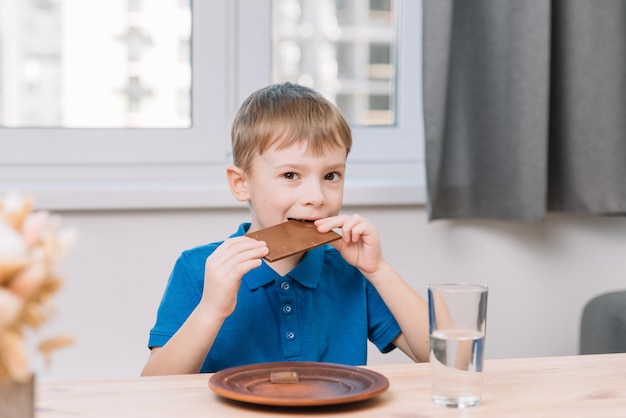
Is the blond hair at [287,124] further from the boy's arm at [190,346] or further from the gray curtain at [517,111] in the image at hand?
the gray curtain at [517,111]

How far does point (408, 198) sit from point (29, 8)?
42.8 inches

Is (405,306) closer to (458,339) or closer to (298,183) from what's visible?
(298,183)

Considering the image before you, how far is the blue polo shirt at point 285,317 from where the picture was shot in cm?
147

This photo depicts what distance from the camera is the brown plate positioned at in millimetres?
970

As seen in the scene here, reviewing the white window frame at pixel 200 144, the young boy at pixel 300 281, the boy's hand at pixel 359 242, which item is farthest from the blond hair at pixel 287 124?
the white window frame at pixel 200 144

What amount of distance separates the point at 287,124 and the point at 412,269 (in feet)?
3.14

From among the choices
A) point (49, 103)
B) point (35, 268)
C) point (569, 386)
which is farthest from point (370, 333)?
point (49, 103)

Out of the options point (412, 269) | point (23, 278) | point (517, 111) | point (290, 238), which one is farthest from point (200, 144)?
point (23, 278)

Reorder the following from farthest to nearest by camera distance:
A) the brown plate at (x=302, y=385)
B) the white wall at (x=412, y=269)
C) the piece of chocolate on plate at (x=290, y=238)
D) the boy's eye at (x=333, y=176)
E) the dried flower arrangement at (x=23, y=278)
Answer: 1. the white wall at (x=412, y=269)
2. the boy's eye at (x=333, y=176)
3. the piece of chocolate on plate at (x=290, y=238)
4. the brown plate at (x=302, y=385)
5. the dried flower arrangement at (x=23, y=278)

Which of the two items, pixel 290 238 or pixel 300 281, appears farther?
pixel 300 281

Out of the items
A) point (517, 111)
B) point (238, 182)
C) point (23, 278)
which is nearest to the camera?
point (23, 278)

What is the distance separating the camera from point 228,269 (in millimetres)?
1265

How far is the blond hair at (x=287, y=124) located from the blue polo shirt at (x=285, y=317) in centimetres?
19

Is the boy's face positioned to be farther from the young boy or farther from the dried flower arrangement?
the dried flower arrangement
